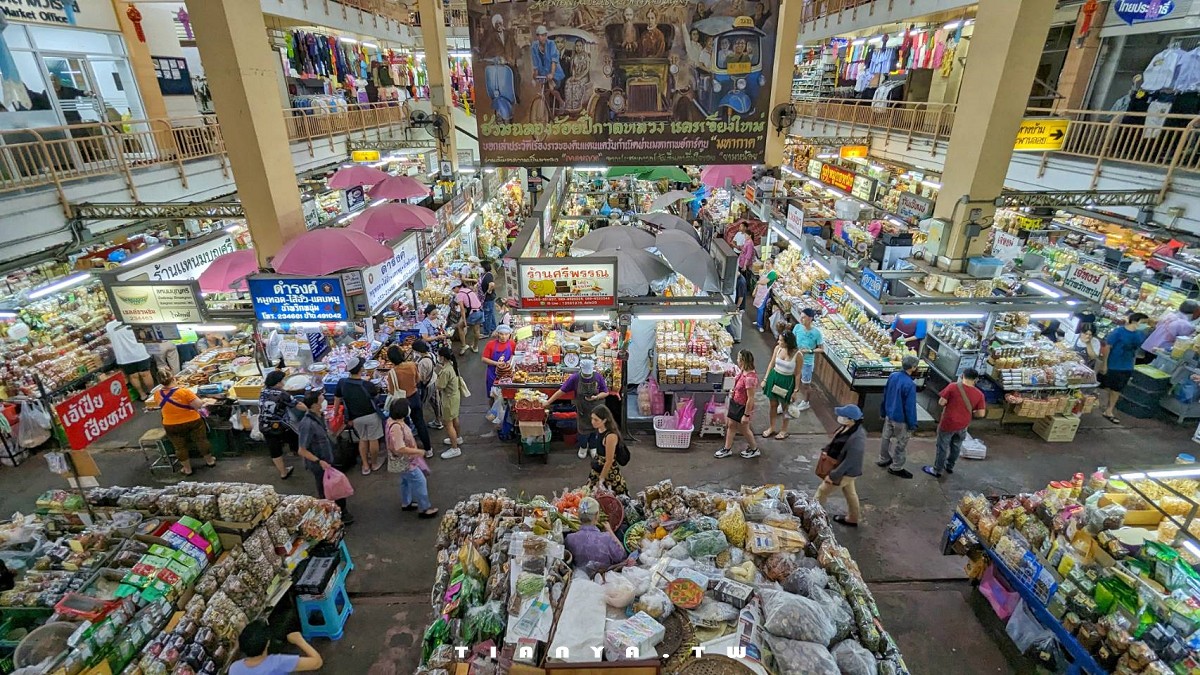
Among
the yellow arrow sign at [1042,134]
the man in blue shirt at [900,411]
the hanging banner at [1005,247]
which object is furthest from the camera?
the hanging banner at [1005,247]

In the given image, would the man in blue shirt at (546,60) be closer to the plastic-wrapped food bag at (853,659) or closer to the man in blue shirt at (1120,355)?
the plastic-wrapped food bag at (853,659)

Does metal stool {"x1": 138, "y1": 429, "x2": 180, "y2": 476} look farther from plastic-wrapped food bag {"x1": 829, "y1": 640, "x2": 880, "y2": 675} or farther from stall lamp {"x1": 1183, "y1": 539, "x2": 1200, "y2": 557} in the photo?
stall lamp {"x1": 1183, "y1": 539, "x2": 1200, "y2": 557}

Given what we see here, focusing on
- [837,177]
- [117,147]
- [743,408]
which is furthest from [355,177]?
[837,177]

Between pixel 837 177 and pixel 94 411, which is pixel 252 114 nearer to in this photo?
pixel 94 411

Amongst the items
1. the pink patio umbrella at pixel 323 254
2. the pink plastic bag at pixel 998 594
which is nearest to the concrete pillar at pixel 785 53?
the pink patio umbrella at pixel 323 254

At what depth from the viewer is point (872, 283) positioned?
8.15 m

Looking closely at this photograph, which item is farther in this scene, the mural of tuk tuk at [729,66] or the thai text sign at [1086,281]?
the thai text sign at [1086,281]

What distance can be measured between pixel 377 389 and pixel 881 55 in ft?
83.2

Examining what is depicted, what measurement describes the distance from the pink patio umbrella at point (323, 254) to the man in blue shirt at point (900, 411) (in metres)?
7.44

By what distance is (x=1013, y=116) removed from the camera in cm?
667

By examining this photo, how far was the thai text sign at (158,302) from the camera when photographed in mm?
6793

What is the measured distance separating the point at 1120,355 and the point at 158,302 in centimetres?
1495

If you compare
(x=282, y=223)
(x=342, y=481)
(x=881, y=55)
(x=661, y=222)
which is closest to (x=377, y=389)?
(x=342, y=481)

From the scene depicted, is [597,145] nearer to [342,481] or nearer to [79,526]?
[342,481]
